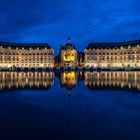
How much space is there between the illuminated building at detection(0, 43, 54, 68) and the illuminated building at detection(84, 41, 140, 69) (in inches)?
940

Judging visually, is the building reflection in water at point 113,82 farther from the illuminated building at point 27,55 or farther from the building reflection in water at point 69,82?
the illuminated building at point 27,55

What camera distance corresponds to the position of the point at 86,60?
155375 mm

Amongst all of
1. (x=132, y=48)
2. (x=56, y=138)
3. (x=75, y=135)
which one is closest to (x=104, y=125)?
(x=75, y=135)

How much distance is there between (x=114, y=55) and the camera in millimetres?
151875

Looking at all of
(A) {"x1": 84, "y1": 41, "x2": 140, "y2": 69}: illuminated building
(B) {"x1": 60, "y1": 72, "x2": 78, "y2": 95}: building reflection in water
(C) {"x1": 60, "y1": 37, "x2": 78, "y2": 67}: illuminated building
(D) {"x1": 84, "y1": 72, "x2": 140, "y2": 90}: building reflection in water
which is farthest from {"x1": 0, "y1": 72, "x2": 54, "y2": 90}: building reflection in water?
(C) {"x1": 60, "y1": 37, "x2": 78, "y2": 67}: illuminated building

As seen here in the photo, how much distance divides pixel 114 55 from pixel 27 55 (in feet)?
167

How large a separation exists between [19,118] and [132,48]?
454ft

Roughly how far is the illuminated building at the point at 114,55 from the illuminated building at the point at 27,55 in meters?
23.9

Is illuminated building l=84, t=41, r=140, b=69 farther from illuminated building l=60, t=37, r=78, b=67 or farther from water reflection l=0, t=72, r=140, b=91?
water reflection l=0, t=72, r=140, b=91

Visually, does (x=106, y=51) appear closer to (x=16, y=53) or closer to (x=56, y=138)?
(x=16, y=53)

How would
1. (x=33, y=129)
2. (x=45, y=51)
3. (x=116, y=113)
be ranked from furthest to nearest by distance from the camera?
(x=45, y=51) → (x=116, y=113) → (x=33, y=129)

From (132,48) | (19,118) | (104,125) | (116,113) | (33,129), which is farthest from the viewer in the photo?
(132,48)

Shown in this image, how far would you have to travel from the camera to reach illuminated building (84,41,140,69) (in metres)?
145

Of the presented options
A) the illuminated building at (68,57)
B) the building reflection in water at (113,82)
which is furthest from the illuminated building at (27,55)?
the building reflection in water at (113,82)
